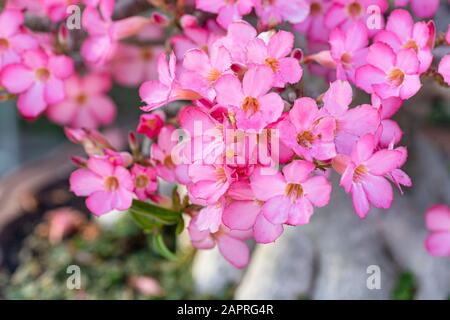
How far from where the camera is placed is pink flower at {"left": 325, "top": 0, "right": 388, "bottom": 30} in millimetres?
1015

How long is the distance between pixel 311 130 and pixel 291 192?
0.07m

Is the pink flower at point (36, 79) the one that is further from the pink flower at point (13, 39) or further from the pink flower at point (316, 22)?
the pink flower at point (316, 22)

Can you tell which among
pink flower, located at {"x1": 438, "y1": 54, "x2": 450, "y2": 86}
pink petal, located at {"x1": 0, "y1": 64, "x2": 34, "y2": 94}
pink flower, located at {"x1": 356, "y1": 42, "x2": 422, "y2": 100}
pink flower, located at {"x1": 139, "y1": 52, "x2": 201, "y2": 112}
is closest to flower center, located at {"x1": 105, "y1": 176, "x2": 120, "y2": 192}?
pink flower, located at {"x1": 139, "y1": 52, "x2": 201, "y2": 112}

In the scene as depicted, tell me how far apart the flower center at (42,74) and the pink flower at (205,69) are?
0.32 metres

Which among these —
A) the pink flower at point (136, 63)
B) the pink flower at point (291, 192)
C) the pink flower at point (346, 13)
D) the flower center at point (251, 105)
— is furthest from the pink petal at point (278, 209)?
the pink flower at point (136, 63)

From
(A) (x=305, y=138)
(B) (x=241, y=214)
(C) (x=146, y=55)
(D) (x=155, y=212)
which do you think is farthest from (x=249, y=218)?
(C) (x=146, y=55)

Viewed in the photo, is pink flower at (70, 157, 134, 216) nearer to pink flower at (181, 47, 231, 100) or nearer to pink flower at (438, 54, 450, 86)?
pink flower at (181, 47, 231, 100)

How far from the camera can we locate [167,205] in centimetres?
100

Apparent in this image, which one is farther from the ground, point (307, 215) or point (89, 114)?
point (307, 215)

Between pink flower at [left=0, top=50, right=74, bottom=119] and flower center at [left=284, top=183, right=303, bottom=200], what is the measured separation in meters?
0.46
